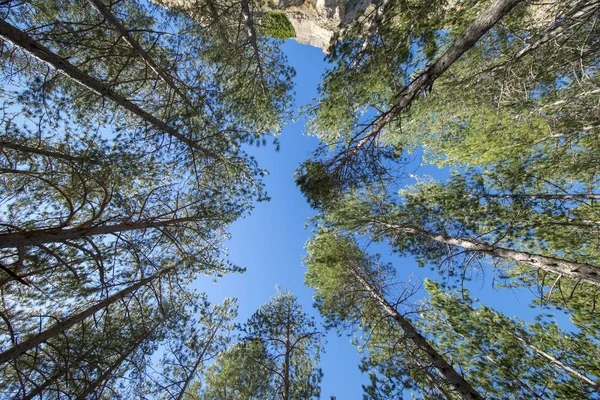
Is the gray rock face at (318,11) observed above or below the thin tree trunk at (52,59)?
above

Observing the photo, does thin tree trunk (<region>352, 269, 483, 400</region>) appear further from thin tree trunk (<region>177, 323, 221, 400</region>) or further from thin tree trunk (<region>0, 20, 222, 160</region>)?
thin tree trunk (<region>0, 20, 222, 160</region>)

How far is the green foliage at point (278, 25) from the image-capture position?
31.3 feet

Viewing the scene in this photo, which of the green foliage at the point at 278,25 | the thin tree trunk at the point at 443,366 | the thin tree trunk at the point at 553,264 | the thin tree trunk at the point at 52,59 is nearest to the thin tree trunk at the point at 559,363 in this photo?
the thin tree trunk at the point at 443,366

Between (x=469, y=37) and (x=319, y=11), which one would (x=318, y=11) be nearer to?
(x=319, y=11)

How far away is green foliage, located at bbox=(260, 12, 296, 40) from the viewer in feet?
31.3

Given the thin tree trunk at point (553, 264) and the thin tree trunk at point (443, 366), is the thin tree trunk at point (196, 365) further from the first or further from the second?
the thin tree trunk at point (553, 264)

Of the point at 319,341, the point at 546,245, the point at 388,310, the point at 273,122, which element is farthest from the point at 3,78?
the point at 546,245

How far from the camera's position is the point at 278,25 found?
1032cm

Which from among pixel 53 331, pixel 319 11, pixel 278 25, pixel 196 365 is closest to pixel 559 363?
pixel 196 365

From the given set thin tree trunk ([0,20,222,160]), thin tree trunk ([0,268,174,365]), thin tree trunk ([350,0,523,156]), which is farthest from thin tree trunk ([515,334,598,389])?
thin tree trunk ([0,20,222,160])

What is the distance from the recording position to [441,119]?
9.09m

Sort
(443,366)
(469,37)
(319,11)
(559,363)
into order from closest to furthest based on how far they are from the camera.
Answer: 1. (469,37)
2. (443,366)
3. (559,363)
4. (319,11)

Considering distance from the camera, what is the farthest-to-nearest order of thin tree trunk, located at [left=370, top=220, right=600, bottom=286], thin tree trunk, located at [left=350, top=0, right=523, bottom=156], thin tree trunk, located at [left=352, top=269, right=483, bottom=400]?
thin tree trunk, located at [left=352, top=269, right=483, bottom=400] → thin tree trunk, located at [left=370, top=220, right=600, bottom=286] → thin tree trunk, located at [left=350, top=0, right=523, bottom=156]

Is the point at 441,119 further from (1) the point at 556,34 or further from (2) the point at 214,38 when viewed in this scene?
(2) the point at 214,38
